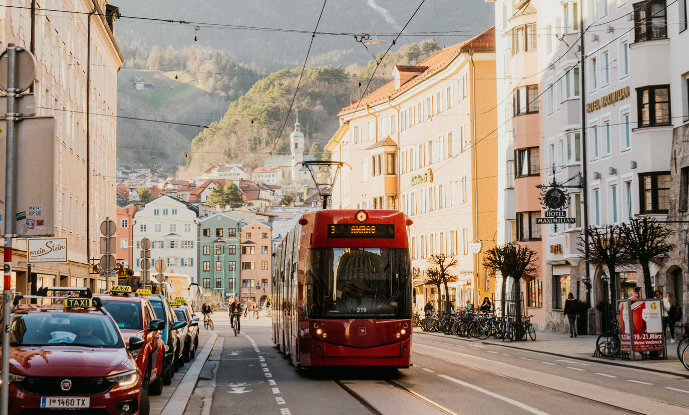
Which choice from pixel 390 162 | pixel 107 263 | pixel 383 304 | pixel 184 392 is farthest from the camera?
pixel 390 162

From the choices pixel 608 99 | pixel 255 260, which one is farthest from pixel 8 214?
pixel 255 260

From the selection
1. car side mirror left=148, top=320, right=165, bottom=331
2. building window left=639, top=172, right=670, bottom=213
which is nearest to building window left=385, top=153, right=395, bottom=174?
building window left=639, top=172, right=670, bottom=213

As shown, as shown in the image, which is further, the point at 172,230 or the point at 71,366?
the point at 172,230

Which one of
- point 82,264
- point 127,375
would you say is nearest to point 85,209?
point 82,264

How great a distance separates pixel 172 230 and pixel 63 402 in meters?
140

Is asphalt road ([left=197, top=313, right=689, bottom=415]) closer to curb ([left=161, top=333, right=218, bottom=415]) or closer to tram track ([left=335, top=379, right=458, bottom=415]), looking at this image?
tram track ([left=335, top=379, right=458, bottom=415])

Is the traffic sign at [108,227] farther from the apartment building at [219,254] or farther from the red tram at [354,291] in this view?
the apartment building at [219,254]

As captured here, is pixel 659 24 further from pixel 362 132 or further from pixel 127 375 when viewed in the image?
pixel 362 132

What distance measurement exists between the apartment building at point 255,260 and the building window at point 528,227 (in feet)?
339

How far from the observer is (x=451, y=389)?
56.0ft

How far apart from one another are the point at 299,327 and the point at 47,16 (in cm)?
2150

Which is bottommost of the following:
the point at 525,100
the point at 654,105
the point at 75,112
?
the point at 654,105

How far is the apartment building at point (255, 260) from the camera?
153 m

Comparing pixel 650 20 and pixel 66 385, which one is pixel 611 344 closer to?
pixel 650 20
